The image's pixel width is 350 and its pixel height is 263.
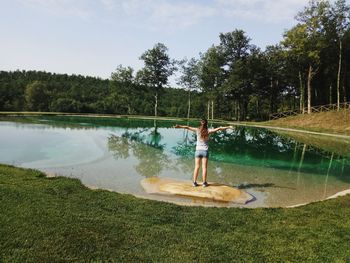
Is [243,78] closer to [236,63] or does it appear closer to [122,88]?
[236,63]

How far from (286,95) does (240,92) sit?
13376 millimetres

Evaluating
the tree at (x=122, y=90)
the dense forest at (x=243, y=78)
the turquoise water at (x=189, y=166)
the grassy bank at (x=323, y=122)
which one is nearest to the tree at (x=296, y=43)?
the dense forest at (x=243, y=78)

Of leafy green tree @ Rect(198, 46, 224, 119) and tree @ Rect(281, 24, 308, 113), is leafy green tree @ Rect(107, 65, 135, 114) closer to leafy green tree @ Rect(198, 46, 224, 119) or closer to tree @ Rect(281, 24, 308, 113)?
leafy green tree @ Rect(198, 46, 224, 119)

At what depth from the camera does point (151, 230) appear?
625 cm

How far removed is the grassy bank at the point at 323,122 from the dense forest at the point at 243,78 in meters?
3.09

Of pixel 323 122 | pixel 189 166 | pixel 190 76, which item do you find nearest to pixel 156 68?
pixel 190 76

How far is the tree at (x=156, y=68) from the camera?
65750 mm

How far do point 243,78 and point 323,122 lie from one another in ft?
67.6

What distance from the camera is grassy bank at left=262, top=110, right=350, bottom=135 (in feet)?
120

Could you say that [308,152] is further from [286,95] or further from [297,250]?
[286,95]

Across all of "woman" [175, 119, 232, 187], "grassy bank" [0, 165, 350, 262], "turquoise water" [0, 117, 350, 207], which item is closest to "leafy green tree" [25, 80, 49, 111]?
"turquoise water" [0, 117, 350, 207]

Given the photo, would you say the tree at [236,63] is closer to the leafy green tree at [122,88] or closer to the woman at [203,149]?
the leafy green tree at [122,88]

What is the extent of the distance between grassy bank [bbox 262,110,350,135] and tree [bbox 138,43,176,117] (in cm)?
2667

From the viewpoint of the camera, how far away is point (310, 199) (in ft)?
34.4
